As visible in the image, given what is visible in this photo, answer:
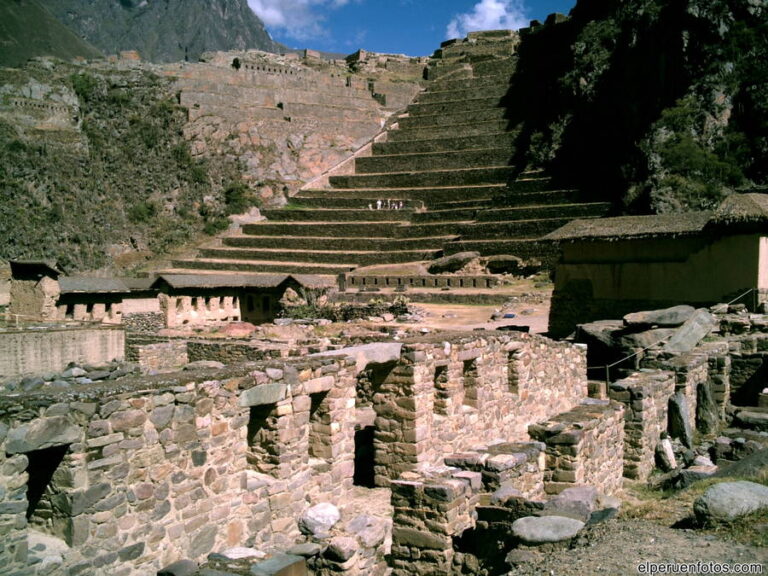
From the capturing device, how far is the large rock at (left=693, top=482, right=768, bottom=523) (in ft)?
15.4

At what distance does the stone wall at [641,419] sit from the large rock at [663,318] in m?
3.10

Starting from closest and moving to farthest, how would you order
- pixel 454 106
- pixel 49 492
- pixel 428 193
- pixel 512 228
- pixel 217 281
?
pixel 49 492
pixel 217 281
pixel 512 228
pixel 428 193
pixel 454 106

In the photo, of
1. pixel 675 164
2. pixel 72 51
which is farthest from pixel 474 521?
pixel 72 51

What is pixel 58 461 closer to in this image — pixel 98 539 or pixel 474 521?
pixel 98 539

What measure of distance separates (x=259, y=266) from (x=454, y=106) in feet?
82.4

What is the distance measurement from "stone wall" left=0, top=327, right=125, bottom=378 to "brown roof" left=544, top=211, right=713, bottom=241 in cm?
1144

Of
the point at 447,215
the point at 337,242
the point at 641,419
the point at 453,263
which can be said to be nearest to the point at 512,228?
the point at 453,263

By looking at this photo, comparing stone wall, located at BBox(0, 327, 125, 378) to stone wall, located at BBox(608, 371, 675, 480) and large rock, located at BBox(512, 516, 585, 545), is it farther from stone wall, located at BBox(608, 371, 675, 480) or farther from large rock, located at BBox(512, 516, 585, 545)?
large rock, located at BBox(512, 516, 585, 545)

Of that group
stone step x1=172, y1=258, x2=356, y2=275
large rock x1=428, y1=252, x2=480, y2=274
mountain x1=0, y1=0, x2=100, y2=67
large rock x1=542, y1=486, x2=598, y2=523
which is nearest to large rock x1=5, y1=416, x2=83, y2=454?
large rock x1=542, y1=486, x2=598, y2=523

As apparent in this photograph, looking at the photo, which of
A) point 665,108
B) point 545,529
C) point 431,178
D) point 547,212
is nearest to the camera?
point 545,529

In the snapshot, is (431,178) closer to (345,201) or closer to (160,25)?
(345,201)

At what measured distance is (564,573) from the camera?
4.20 meters

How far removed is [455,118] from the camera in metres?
57.6

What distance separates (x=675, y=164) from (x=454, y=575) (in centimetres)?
3016
